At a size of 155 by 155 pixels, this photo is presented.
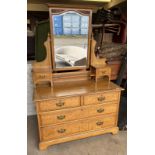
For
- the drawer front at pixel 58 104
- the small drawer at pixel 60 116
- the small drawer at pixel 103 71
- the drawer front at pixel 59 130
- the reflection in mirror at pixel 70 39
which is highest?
the reflection in mirror at pixel 70 39

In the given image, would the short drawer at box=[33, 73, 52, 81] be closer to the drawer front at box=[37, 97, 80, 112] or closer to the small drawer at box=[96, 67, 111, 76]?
the drawer front at box=[37, 97, 80, 112]

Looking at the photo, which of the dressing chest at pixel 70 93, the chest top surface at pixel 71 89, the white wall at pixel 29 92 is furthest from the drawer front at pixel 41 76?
the white wall at pixel 29 92

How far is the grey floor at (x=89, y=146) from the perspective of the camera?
1638 millimetres

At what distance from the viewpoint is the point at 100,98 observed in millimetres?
1681

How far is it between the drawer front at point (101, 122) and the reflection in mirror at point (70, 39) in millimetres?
655

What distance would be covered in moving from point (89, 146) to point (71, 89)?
2.22 ft

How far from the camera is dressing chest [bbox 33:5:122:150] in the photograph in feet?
5.06

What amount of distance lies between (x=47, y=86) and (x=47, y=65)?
24 centimetres

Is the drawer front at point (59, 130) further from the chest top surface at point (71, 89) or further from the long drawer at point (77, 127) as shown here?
the chest top surface at point (71, 89)

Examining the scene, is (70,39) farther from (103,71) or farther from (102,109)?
(102,109)

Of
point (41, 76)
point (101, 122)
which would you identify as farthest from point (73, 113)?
point (41, 76)
